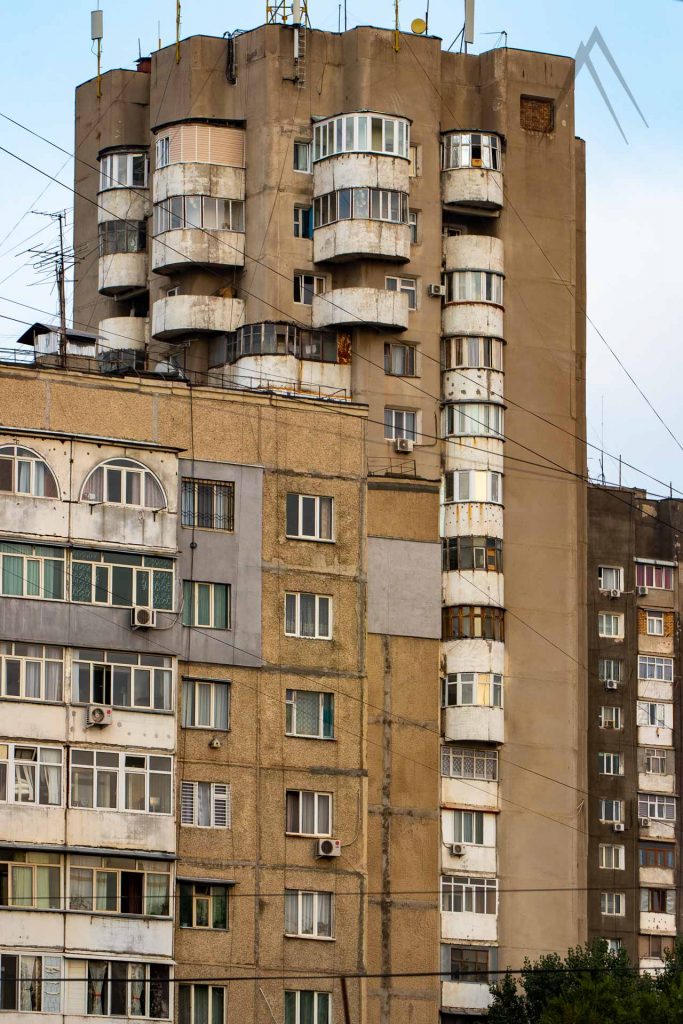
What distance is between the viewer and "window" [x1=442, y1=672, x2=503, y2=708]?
262 ft

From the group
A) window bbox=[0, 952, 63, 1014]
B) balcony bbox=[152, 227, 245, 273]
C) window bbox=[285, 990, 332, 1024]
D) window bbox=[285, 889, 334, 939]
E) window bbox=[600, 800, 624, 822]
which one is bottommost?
window bbox=[285, 990, 332, 1024]

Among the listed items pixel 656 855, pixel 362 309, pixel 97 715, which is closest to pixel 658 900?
pixel 656 855

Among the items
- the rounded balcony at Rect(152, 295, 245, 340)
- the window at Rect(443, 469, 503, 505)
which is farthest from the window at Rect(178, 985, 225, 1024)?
the rounded balcony at Rect(152, 295, 245, 340)

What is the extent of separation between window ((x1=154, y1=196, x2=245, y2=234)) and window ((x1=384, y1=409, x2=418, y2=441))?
311 inches

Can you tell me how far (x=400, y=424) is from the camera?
264ft

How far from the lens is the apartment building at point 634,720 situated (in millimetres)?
90000

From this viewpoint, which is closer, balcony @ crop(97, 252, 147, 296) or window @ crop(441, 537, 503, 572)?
window @ crop(441, 537, 503, 572)

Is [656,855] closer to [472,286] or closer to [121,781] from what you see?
[472,286]

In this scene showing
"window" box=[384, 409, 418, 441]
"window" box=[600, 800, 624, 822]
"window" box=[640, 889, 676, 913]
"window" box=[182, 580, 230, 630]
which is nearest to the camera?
"window" box=[182, 580, 230, 630]

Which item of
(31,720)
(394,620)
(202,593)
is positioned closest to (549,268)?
(394,620)

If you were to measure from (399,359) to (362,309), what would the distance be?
7.72ft

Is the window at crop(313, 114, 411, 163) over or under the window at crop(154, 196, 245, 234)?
over

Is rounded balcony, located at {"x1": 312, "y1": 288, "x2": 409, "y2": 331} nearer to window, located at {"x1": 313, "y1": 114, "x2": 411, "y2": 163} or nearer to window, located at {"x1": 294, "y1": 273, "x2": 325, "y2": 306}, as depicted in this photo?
window, located at {"x1": 294, "y1": 273, "x2": 325, "y2": 306}

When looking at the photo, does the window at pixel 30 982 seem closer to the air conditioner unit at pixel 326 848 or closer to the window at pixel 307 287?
the air conditioner unit at pixel 326 848
